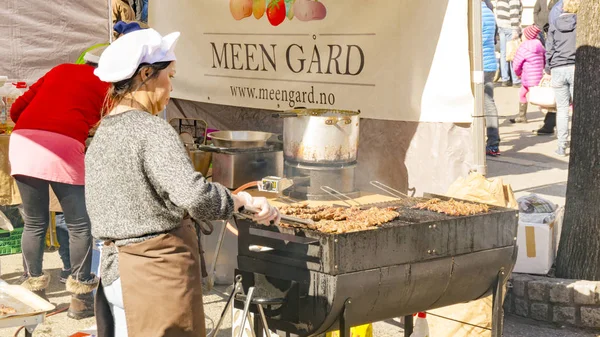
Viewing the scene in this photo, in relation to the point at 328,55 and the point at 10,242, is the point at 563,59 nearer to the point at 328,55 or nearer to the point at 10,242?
the point at 328,55

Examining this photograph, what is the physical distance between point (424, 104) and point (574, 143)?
3.59 feet

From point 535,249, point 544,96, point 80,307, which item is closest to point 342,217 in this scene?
point 535,249

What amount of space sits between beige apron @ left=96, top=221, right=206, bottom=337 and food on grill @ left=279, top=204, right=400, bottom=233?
73cm

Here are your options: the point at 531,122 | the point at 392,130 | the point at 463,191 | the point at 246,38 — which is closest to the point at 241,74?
the point at 246,38

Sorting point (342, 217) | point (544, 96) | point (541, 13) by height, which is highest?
point (541, 13)

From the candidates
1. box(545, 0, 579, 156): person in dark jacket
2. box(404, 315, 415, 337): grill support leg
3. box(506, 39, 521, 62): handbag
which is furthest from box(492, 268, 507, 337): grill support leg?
box(506, 39, 521, 62): handbag

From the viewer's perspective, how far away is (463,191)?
4703 mm

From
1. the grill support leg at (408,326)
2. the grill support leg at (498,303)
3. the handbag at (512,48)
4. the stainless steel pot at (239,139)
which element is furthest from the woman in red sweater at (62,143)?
the handbag at (512,48)

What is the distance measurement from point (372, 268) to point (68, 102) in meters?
2.55

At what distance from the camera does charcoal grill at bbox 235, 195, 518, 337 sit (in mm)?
3461

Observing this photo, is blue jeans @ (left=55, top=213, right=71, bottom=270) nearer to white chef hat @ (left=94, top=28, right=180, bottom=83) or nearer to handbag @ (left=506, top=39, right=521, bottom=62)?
white chef hat @ (left=94, top=28, right=180, bottom=83)

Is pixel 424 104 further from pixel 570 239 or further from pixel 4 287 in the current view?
pixel 4 287

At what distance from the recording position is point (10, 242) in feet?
23.2

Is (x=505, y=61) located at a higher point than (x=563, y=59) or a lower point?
higher
